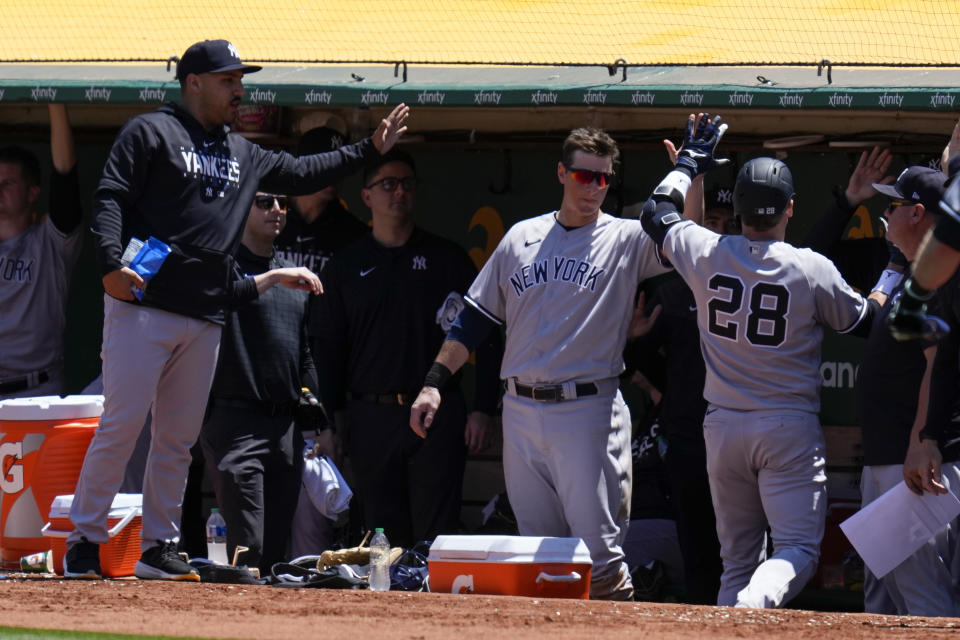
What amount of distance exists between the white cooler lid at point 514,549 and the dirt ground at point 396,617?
0.18 m

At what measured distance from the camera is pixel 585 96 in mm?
5715

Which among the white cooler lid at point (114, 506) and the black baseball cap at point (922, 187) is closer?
the black baseball cap at point (922, 187)

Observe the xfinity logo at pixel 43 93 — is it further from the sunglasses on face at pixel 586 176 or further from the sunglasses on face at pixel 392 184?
the sunglasses on face at pixel 586 176

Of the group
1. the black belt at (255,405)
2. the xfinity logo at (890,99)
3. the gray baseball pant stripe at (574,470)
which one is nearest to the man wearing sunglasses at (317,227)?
→ the black belt at (255,405)

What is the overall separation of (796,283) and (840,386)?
1.88m

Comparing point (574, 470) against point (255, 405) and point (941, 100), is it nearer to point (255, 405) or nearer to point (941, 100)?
point (255, 405)

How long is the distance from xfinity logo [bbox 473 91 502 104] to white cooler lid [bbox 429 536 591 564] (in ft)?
6.24

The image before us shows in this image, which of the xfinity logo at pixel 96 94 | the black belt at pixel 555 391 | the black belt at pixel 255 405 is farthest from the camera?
the xfinity logo at pixel 96 94

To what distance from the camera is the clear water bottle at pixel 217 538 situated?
19.6 ft

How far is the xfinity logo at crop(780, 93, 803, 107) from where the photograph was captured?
18.2ft

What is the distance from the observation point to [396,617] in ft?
13.5

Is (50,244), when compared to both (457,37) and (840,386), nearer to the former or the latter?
(457,37)

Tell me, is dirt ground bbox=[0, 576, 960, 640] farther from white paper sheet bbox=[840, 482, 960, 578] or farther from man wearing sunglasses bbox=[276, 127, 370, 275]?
man wearing sunglasses bbox=[276, 127, 370, 275]

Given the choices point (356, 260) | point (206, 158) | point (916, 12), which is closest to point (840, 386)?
point (916, 12)
